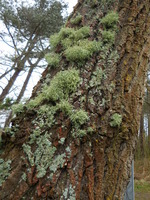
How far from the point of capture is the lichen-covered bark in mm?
725

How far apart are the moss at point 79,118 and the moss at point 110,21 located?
1.86 feet

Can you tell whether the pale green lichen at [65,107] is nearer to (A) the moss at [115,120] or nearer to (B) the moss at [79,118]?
(B) the moss at [79,118]

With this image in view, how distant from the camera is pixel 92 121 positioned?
31.9 inches

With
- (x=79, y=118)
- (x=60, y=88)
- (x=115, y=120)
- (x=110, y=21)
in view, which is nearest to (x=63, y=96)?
(x=60, y=88)

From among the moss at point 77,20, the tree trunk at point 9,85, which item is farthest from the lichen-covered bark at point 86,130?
the tree trunk at point 9,85

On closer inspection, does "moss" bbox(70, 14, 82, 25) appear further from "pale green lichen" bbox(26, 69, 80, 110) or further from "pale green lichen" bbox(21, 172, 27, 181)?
"pale green lichen" bbox(21, 172, 27, 181)

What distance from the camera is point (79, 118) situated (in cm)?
80

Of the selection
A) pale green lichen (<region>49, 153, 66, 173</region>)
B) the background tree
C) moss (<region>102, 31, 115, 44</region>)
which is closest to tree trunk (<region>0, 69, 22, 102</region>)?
the background tree

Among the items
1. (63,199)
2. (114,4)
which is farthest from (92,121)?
(114,4)

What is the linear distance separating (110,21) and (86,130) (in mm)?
668

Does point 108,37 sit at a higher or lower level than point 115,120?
Answer: higher

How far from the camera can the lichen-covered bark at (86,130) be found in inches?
28.5

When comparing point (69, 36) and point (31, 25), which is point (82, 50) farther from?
point (31, 25)

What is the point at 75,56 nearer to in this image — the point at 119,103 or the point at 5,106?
the point at 119,103
